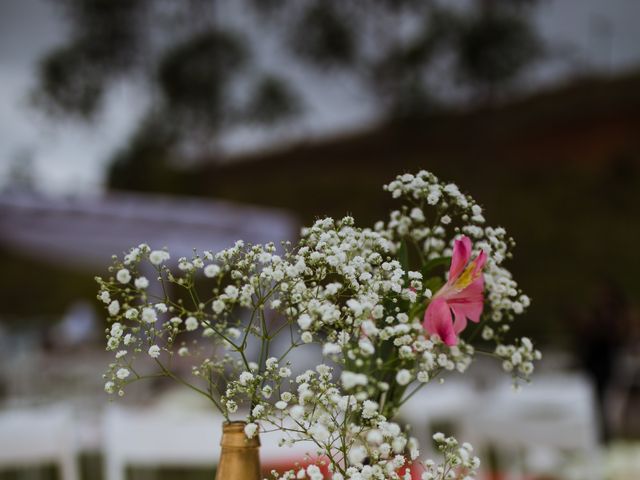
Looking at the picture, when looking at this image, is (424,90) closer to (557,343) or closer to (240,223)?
(557,343)

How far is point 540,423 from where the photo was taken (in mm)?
2072

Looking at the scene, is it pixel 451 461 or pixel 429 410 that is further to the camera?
pixel 429 410

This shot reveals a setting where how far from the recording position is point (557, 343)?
374 inches

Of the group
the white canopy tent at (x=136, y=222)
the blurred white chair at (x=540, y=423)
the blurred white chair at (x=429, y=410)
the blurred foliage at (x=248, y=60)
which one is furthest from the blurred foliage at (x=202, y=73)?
the blurred white chair at (x=540, y=423)

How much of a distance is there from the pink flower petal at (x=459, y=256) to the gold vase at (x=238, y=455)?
27cm

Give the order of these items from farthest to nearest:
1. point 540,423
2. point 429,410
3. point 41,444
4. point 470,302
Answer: point 429,410, point 540,423, point 41,444, point 470,302

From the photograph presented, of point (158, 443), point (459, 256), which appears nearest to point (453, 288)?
point (459, 256)

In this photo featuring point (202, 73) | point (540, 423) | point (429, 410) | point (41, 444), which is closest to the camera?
point (41, 444)

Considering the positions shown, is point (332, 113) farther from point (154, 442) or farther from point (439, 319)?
point (439, 319)

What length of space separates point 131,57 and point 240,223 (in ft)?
24.8

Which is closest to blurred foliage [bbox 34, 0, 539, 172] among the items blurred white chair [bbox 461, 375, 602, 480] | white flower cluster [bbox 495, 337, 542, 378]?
blurred white chair [bbox 461, 375, 602, 480]

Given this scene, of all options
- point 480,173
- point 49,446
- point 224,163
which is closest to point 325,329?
point 49,446

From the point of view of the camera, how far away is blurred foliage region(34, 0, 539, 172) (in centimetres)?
1202

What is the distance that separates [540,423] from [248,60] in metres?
11.2
